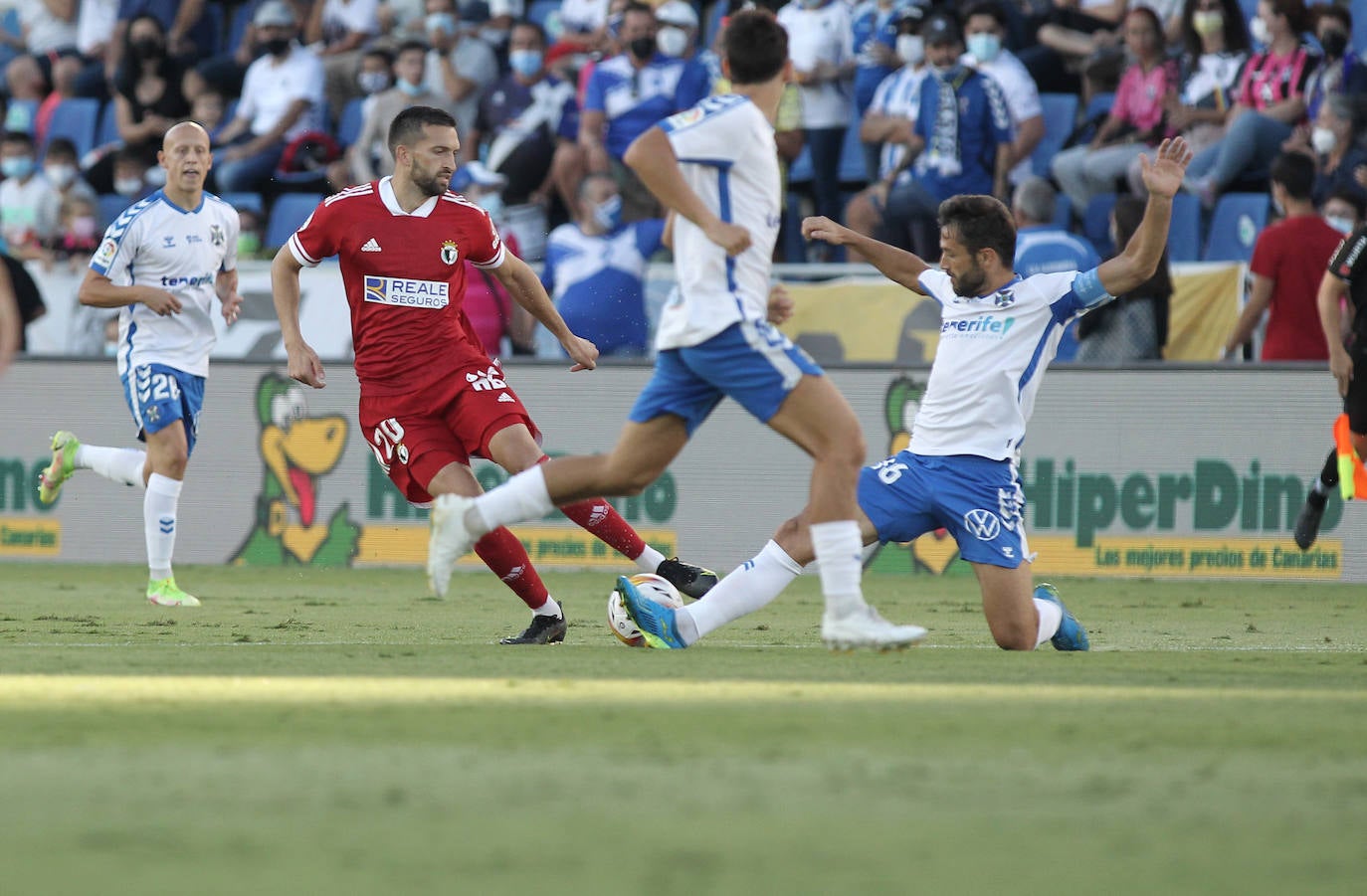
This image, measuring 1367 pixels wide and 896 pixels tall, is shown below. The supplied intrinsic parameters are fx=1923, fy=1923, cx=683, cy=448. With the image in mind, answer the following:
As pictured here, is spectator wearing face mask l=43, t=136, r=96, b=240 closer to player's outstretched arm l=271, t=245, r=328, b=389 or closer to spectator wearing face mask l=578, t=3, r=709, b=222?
spectator wearing face mask l=578, t=3, r=709, b=222

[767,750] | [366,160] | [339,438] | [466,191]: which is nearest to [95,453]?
[339,438]

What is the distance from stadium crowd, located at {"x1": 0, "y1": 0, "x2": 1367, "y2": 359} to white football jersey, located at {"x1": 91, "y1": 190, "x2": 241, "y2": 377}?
14.5ft

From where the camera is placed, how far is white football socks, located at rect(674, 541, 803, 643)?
7.09 m

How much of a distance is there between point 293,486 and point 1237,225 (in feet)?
23.5

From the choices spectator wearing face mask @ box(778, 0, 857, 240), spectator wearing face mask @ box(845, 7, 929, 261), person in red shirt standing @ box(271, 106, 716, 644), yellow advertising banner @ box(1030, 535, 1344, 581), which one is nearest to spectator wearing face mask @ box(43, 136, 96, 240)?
spectator wearing face mask @ box(778, 0, 857, 240)

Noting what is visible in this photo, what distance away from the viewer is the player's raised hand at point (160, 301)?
1009 cm

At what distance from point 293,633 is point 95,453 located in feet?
11.9

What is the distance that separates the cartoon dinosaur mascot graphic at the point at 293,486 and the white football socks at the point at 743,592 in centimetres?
719

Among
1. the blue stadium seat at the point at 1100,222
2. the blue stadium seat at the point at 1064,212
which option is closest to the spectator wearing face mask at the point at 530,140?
the blue stadium seat at the point at 1064,212

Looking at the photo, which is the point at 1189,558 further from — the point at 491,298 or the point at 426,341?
the point at 426,341

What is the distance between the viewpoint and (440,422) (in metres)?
7.98

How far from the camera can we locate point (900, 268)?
788cm

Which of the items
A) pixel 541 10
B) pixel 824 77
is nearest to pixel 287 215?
pixel 541 10

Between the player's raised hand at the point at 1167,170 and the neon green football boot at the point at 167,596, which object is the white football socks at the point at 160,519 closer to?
the neon green football boot at the point at 167,596
